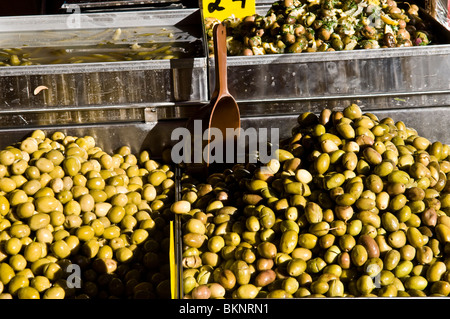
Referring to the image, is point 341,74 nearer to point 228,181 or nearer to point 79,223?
point 228,181

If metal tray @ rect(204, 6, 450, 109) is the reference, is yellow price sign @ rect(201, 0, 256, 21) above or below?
above

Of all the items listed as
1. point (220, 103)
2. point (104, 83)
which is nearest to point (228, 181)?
point (220, 103)

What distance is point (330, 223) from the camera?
201cm

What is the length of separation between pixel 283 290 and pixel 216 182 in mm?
830

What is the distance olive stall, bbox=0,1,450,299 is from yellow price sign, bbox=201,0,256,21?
0.94ft

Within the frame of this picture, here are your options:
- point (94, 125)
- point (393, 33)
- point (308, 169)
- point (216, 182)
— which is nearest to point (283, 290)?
point (308, 169)

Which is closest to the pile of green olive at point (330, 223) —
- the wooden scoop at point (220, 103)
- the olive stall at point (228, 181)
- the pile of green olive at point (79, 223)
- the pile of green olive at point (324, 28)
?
the olive stall at point (228, 181)

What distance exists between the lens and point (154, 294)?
2.07 metres

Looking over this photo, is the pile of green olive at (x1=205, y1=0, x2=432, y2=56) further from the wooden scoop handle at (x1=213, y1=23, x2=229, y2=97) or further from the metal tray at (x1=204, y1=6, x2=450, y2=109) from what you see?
the wooden scoop handle at (x1=213, y1=23, x2=229, y2=97)

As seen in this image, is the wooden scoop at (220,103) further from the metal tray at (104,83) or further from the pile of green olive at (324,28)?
the pile of green olive at (324,28)

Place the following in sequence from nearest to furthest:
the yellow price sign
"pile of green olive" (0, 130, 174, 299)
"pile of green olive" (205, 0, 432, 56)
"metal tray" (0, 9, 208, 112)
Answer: "pile of green olive" (0, 130, 174, 299) → "metal tray" (0, 9, 208, 112) → "pile of green olive" (205, 0, 432, 56) → the yellow price sign

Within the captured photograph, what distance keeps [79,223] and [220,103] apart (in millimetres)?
920

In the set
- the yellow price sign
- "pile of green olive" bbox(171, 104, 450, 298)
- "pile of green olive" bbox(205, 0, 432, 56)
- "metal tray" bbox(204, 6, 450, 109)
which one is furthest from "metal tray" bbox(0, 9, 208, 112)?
the yellow price sign

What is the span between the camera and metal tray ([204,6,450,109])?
8.87 ft
